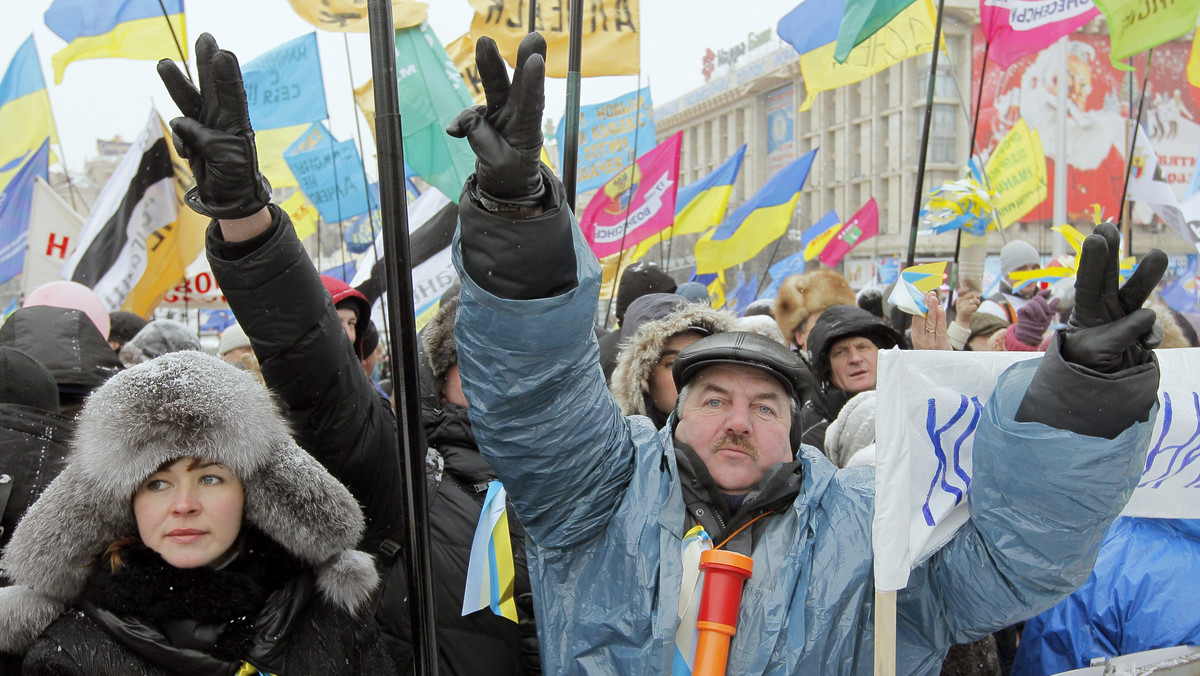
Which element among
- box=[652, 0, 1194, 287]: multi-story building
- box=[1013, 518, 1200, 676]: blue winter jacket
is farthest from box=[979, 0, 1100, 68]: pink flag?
box=[652, 0, 1194, 287]: multi-story building

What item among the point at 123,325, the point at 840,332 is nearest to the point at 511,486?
the point at 840,332

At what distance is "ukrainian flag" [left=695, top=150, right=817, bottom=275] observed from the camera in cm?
805

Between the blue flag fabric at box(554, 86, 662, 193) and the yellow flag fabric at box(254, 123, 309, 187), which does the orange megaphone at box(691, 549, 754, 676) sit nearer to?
the blue flag fabric at box(554, 86, 662, 193)

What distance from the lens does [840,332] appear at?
10.8ft

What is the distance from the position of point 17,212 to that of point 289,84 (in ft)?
8.01

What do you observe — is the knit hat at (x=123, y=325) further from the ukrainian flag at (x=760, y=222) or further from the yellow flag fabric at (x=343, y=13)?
the ukrainian flag at (x=760, y=222)

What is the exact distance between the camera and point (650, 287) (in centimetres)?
426

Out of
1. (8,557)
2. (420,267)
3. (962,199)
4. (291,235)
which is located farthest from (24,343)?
(962,199)

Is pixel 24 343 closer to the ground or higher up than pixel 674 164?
closer to the ground

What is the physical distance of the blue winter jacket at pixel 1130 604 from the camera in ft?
6.74

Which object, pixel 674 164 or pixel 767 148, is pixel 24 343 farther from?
pixel 767 148

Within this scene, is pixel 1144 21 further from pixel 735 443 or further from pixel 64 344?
pixel 64 344

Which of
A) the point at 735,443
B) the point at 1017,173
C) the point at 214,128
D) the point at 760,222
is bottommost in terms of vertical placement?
the point at 735,443

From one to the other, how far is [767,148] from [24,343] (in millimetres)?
47620
